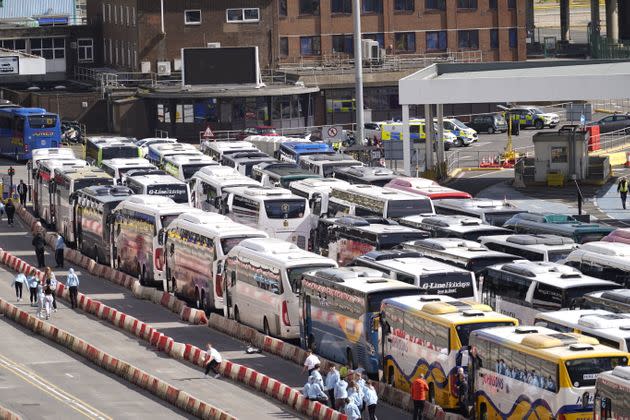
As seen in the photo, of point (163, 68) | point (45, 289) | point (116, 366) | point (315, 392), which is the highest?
point (163, 68)

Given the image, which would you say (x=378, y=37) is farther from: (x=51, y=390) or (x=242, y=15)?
(x=51, y=390)

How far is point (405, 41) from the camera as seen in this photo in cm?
12169

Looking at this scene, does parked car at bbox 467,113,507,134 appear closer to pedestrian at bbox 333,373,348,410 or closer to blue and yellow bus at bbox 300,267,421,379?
blue and yellow bus at bbox 300,267,421,379

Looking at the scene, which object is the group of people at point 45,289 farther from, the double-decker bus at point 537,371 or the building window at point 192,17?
the building window at point 192,17

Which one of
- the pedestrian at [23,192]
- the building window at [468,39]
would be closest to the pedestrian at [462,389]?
the pedestrian at [23,192]

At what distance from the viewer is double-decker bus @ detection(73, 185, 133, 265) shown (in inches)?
2549

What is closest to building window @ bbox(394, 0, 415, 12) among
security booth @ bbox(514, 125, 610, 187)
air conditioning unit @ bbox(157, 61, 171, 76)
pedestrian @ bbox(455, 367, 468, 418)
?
air conditioning unit @ bbox(157, 61, 171, 76)

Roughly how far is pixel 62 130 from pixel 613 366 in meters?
76.1

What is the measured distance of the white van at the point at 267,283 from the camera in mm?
48750

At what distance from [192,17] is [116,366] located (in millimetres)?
71180

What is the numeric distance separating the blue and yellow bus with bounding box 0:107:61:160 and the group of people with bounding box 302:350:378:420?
56.5 m

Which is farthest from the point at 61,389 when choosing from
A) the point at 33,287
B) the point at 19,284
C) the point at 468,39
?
the point at 468,39

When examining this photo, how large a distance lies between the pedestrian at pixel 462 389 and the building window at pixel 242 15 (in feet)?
259

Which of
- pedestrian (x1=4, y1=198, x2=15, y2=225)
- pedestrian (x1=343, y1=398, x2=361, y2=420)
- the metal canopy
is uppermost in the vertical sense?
the metal canopy
